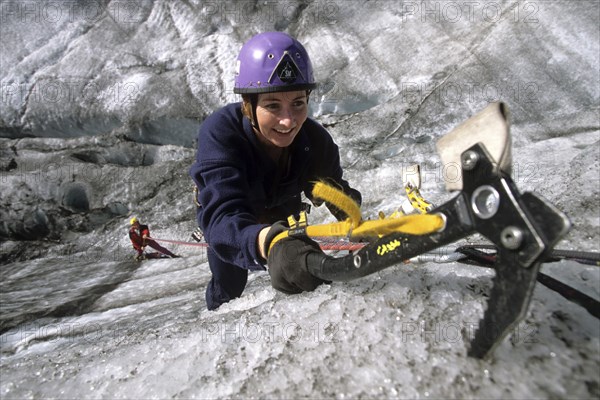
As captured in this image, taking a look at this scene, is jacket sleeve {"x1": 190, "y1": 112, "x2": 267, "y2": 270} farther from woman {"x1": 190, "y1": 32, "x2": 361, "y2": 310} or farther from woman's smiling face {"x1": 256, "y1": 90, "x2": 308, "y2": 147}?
woman's smiling face {"x1": 256, "y1": 90, "x2": 308, "y2": 147}

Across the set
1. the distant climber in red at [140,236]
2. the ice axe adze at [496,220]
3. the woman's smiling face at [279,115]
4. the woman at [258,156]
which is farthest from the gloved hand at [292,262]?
the distant climber in red at [140,236]

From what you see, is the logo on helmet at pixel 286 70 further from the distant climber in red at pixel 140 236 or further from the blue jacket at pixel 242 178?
the distant climber in red at pixel 140 236

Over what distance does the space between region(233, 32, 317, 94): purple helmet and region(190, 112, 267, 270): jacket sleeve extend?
340 mm

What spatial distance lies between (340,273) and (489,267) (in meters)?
0.74

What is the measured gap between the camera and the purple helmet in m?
2.24

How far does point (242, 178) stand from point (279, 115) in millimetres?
444

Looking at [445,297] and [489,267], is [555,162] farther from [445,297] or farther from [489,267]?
[445,297]

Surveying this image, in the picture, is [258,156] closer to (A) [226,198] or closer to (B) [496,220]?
(A) [226,198]

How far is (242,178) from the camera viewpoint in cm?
225

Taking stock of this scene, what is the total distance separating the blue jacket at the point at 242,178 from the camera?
6.54 feet

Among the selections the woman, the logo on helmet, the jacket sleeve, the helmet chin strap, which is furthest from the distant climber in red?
the logo on helmet

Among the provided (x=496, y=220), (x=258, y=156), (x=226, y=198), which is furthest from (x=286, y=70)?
(x=496, y=220)

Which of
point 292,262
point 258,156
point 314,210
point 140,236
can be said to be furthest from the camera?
point 140,236

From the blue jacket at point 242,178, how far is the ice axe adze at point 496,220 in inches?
37.8
